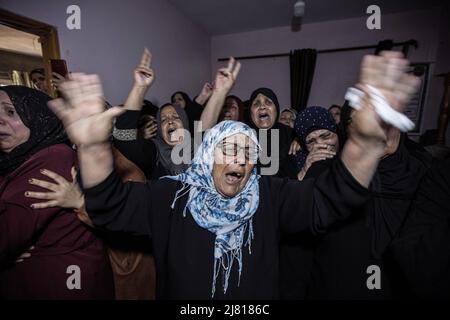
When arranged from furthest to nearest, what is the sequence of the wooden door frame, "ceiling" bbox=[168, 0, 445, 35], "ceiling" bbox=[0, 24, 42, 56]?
1. "ceiling" bbox=[168, 0, 445, 35]
2. the wooden door frame
3. "ceiling" bbox=[0, 24, 42, 56]

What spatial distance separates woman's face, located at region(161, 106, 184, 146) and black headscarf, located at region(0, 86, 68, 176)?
1.00 metres

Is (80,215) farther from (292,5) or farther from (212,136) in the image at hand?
(292,5)

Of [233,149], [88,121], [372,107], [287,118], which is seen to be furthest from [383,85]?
[287,118]

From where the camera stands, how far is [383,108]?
74 cm

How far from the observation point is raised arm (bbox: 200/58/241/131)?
5.73ft

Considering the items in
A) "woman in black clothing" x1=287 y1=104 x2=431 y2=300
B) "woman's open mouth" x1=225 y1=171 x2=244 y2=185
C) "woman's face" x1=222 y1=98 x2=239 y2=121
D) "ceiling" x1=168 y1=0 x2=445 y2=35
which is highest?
"ceiling" x1=168 y1=0 x2=445 y2=35

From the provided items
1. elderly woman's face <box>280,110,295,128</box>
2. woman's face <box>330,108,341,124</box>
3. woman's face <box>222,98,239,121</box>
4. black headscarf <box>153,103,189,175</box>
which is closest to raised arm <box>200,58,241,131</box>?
black headscarf <box>153,103,189,175</box>

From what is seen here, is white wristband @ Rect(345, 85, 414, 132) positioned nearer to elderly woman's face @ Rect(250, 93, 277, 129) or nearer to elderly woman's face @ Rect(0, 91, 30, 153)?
elderly woman's face @ Rect(0, 91, 30, 153)

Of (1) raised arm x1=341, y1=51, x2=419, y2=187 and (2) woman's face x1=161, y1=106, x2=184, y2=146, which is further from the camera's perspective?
(2) woman's face x1=161, y1=106, x2=184, y2=146

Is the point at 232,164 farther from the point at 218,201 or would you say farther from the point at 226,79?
the point at 226,79

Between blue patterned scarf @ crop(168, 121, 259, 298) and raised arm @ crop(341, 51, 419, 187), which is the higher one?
raised arm @ crop(341, 51, 419, 187)

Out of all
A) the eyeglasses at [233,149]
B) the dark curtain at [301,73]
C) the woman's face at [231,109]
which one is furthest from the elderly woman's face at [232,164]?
the dark curtain at [301,73]

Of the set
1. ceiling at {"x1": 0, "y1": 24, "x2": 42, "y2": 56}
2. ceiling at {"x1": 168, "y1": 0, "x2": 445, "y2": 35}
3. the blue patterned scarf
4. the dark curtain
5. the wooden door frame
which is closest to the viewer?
the blue patterned scarf

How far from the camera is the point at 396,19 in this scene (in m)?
4.95
